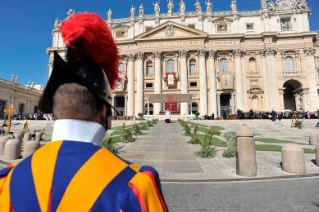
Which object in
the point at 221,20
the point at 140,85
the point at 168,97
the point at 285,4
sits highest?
the point at 285,4

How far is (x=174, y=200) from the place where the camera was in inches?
152

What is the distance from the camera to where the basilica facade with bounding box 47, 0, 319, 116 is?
123 feet

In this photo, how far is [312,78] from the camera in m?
36.2

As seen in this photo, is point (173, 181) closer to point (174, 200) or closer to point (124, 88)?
point (174, 200)

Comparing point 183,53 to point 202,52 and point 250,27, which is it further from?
point 250,27

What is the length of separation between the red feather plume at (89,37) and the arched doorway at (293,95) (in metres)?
46.1

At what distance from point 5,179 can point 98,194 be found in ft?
1.92

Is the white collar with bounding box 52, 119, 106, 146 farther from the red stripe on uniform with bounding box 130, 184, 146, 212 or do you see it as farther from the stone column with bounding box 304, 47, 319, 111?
the stone column with bounding box 304, 47, 319, 111

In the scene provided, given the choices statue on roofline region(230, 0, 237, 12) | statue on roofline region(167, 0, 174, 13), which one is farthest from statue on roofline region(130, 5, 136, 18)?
statue on roofline region(230, 0, 237, 12)

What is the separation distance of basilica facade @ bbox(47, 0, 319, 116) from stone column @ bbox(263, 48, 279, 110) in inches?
6.9

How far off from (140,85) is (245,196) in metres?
36.7

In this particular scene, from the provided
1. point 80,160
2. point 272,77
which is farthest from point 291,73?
point 80,160

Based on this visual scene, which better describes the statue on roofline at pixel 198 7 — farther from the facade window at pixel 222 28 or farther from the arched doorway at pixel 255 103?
the arched doorway at pixel 255 103

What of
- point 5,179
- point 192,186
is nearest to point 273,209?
point 192,186
